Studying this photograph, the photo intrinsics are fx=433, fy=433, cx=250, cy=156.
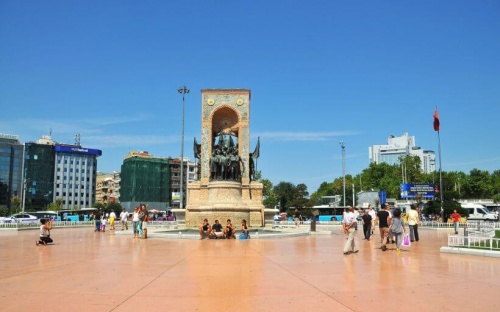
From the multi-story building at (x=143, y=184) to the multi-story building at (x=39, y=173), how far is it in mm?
22771

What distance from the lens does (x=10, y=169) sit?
104 metres

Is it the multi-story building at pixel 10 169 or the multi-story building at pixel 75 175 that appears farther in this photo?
the multi-story building at pixel 75 175

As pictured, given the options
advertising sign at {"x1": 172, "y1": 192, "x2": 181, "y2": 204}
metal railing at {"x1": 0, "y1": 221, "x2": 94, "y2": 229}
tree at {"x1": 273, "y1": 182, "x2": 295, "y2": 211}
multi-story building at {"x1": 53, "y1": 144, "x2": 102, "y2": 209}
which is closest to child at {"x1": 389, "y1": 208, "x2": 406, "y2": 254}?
metal railing at {"x1": 0, "y1": 221, "x2": 94, "y2": 229}

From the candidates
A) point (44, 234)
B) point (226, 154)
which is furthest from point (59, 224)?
point (44, 234)

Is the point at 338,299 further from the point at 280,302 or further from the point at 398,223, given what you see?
the point at 398,223

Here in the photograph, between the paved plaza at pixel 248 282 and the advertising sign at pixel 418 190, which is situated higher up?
the advertising sign at pixel 418 190

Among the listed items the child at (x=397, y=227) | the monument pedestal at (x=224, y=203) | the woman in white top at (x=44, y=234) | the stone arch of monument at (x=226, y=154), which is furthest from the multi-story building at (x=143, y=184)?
the child at (x=397, y=227)

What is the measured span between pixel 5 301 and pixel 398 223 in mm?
13071

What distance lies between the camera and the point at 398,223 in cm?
1611

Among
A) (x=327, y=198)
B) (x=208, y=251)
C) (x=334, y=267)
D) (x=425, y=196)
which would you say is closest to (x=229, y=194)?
(x=208, y=251)

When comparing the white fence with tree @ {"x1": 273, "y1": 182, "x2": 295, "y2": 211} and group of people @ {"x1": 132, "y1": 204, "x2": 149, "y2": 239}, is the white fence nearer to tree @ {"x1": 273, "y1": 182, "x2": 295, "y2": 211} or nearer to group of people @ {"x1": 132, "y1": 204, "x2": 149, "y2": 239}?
group of people @ {"x1": 132, "y1": 204, "x2": 149, "y2": 239}

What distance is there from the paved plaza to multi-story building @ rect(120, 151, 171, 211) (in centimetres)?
8611

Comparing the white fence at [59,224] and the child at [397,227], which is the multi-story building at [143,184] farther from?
the child at [397,227]

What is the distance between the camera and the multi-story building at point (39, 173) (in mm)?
106425
